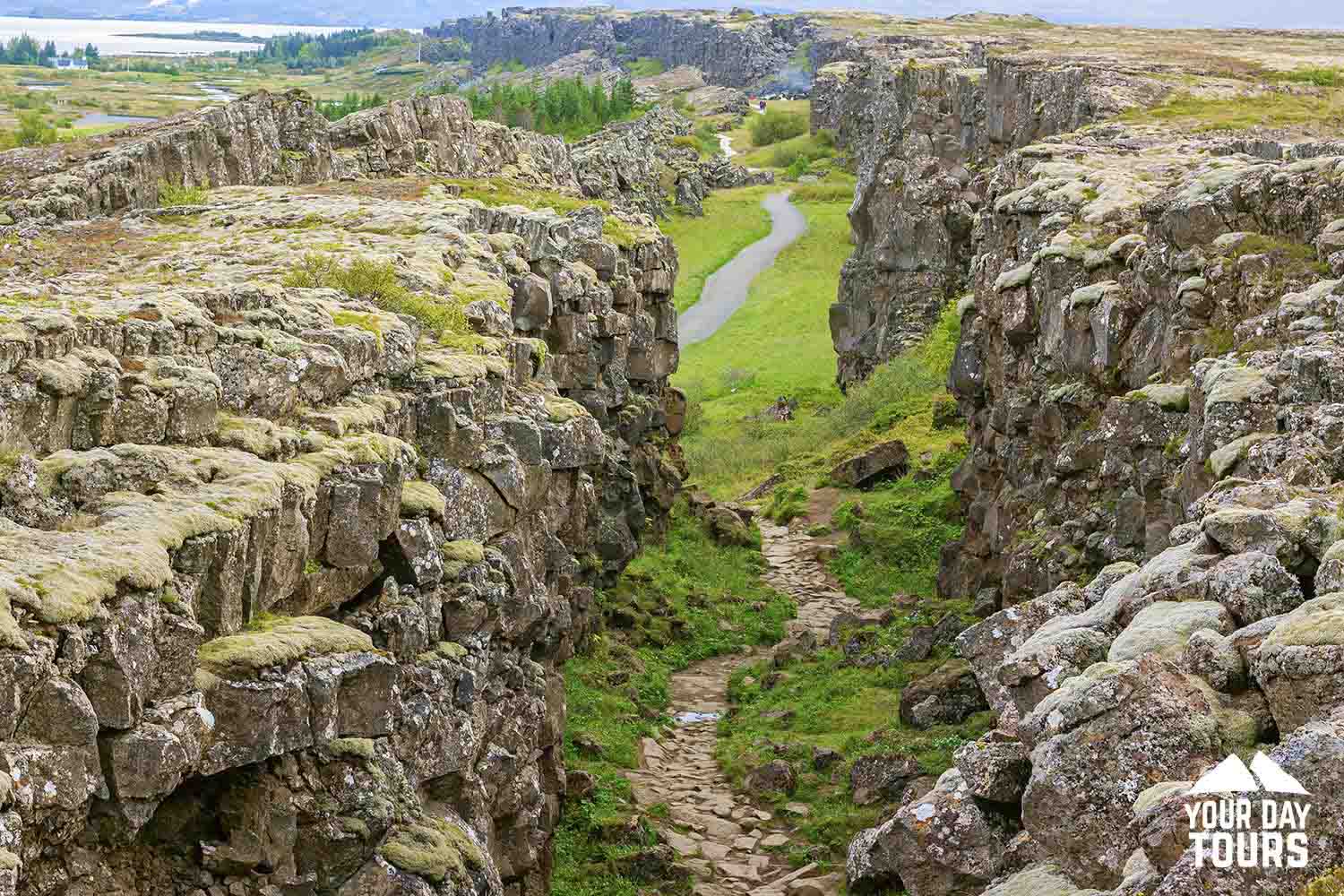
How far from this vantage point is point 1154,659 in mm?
20250

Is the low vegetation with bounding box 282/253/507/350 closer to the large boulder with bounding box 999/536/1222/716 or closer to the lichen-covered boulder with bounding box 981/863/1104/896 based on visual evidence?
the large boulder with bounding box 999/536/1222/716

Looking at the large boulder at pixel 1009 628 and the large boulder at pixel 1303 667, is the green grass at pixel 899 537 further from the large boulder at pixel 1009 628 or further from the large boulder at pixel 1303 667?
the large boulder at pixel 1303 667

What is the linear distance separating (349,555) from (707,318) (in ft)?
323

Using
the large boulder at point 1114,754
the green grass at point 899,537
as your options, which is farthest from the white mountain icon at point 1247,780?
the green grass at point 899,537

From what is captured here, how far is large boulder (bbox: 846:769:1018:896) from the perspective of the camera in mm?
21297

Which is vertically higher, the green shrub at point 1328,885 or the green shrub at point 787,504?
the green shrub at point 1328,885

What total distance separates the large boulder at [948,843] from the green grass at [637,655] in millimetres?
15531

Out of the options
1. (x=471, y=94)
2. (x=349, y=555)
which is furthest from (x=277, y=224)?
(x=471, y=94)

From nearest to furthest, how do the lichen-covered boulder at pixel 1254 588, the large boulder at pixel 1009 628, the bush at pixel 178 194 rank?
the lichen-covered boulder at pixel 1254 588 → the large boulder at pixel 1009 628 → the bush at pixel 178 194

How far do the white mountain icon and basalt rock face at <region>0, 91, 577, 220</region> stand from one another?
4418 cm

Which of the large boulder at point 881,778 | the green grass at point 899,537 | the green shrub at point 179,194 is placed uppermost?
the green shrub at point 179,194

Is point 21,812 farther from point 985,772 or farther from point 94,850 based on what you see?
point 985,772

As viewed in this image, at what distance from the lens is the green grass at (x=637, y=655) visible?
3866cm

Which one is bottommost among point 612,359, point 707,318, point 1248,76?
point 707,318
